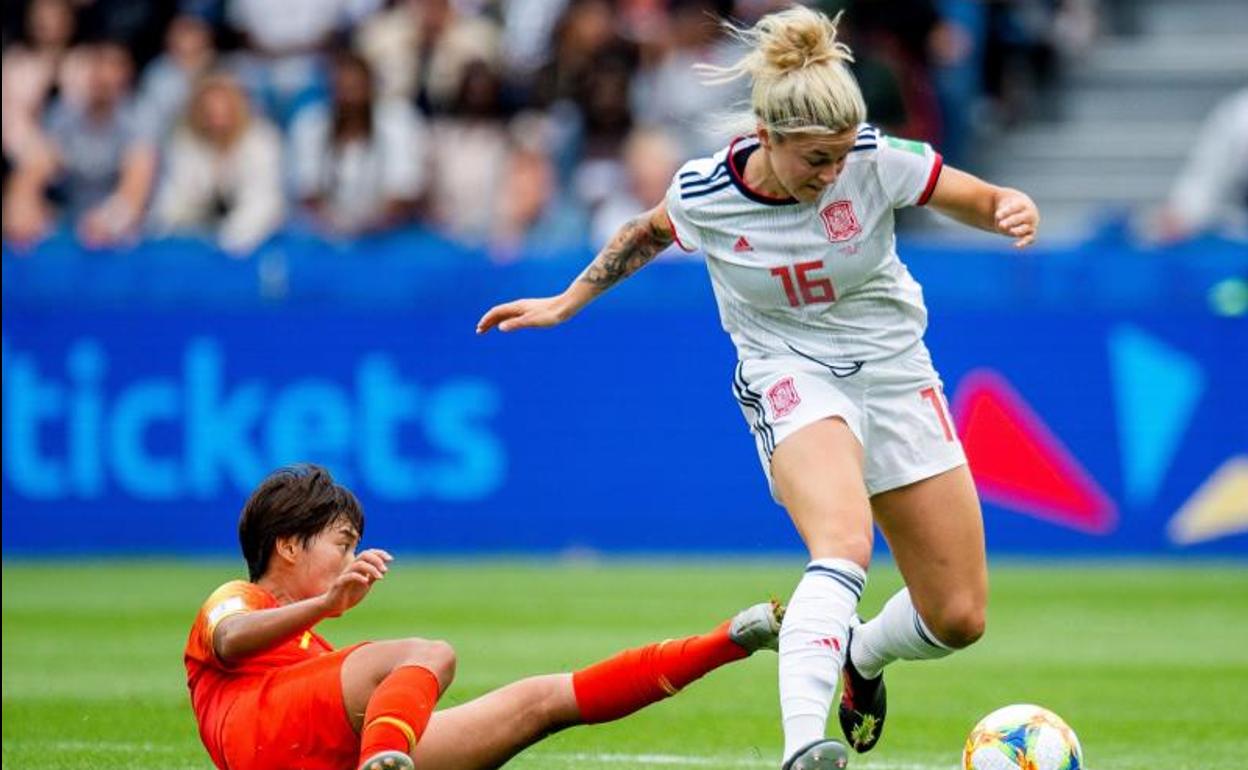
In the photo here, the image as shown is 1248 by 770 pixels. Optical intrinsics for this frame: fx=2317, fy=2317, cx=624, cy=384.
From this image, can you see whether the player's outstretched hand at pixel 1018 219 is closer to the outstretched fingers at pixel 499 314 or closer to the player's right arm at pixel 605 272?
the player's right arm at pixel 605 272

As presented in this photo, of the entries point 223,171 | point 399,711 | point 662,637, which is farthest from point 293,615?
point 223,171

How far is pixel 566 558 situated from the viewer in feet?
48.3

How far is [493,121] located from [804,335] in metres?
9.89

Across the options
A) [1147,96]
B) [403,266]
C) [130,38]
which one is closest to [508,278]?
[403,266]

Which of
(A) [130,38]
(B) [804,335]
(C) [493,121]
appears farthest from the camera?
(A) [130,38]

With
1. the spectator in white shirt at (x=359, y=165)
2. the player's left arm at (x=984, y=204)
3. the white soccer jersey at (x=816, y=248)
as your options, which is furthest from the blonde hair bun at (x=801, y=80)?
the spectator in white shirt at (x=359, y=165)

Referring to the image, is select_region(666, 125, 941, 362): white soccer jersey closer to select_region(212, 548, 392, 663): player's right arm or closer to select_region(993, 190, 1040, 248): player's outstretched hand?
select_region(993, 190, 1040, 248): player's outstretched hand

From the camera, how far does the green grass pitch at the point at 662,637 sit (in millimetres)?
7629

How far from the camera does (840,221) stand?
6680mm

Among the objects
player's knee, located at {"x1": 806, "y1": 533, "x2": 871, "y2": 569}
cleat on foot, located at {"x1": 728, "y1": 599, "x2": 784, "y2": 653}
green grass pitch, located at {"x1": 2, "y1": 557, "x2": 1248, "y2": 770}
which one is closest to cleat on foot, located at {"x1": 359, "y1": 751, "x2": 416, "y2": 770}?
cleat on foot, located at {"x1": 728, "y1": 599, "x2": 784, "y2": 653}

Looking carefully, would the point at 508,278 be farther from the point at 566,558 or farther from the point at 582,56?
the point at 582,56

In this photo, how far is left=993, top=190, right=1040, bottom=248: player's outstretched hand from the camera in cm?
650

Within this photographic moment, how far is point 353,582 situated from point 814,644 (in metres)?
1.25

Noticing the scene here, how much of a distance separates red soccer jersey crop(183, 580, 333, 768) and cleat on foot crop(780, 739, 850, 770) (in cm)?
130
